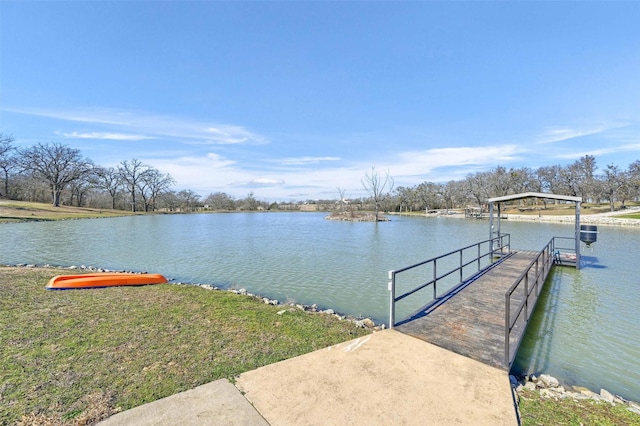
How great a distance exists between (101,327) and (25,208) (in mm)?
46441

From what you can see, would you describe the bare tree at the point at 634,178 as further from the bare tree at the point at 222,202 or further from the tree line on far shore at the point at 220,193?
the bare tree at the point at 222,202

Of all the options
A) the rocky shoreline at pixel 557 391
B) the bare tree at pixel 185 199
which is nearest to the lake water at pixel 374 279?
the rocky shoreline at pixel 557 391

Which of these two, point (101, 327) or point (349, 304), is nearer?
point (101, 327)

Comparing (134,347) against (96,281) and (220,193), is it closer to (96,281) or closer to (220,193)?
(96,281)

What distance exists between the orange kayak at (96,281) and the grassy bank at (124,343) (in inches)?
13.3

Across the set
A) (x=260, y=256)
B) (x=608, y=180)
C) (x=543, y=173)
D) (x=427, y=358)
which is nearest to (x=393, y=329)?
(x=427, y=358)

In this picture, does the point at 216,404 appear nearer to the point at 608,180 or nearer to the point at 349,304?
the point at 349,304

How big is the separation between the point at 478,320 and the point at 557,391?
1583 millimetres

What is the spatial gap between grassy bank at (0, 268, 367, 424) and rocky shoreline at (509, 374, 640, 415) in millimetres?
2267

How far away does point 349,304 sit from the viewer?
7.11 meters

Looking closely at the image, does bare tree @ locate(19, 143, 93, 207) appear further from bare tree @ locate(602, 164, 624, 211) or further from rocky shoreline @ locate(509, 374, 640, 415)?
bare tree @ locate(602, 164, 624, 211)

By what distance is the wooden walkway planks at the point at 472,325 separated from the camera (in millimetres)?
3920

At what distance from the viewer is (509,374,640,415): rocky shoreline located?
3.20m

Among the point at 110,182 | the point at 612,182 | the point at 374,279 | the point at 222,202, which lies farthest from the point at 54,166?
the point at 612,182
